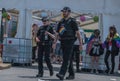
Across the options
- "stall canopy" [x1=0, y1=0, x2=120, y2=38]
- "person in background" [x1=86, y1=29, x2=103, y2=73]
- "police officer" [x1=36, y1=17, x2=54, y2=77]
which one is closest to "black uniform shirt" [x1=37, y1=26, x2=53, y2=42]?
"police officer" [x1=36, y1=17, x2=54, y2=77]

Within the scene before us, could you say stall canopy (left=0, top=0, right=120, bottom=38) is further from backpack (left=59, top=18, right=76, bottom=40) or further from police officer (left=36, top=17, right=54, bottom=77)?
backpack (left=59, top=18, right=76, bottom=40)

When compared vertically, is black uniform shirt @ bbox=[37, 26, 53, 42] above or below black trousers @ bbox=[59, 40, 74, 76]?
above

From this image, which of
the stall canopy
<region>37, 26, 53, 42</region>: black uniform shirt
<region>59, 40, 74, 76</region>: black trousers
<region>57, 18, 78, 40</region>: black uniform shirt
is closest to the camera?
<region>59, 40, 74, 76</region>: black trousers

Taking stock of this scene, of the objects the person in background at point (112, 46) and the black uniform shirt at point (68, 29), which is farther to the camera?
the person in background at point (112, 46)

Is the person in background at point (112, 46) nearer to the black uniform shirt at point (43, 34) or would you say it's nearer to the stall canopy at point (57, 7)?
the stall canopy at point (57, 7)

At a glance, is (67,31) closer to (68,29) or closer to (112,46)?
(68,29)

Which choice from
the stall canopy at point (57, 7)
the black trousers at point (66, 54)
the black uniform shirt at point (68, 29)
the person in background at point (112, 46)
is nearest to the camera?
the black trousers at point (66, 54)

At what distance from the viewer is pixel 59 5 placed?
56.6 ft

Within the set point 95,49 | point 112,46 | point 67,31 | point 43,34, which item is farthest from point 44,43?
point 112,46

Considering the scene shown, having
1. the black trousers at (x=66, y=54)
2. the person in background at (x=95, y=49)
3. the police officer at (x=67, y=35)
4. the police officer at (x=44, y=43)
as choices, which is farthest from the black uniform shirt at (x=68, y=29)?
the person in background at (x=95, y=49)

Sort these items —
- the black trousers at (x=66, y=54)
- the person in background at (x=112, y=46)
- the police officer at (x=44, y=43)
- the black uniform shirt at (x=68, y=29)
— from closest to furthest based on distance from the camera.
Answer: the black trousers at (x=66, y=54) < the black uniform shirt at (x=68, y=29) < the police officer at (x=44, y=43) < the person in background at (x=112, y=46)

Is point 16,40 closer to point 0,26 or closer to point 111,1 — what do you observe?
point 111,1

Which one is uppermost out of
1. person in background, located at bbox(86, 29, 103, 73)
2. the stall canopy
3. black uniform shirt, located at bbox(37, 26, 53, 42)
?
the stall canopy

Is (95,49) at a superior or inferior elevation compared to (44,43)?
inferior
